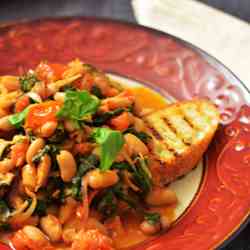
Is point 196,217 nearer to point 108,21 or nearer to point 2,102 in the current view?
point 2,102

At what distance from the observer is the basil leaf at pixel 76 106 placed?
14.1 feet

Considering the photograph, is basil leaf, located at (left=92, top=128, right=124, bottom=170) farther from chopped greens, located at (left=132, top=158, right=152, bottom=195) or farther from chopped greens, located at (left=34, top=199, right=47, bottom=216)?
chopped greens, located at (left=34, top=199, right=47, bottom=216)

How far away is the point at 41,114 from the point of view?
434cm

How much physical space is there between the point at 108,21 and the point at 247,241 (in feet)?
8.31

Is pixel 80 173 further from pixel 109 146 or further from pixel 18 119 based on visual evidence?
pixel 18 119

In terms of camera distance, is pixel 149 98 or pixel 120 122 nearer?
pixel 120 122

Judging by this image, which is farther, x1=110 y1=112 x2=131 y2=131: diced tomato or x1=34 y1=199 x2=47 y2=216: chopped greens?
x1=110 y1=112 x2=131 y2=131: diced tomato

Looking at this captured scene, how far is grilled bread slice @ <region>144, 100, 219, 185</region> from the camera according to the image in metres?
4.60

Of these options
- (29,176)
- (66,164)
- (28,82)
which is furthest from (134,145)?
(28,82)

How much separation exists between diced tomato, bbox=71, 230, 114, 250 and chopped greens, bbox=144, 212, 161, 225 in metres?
0.33

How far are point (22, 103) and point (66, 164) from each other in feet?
2.15

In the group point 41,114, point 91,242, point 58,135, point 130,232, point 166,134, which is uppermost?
point 41,114

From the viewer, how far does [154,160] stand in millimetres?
4570

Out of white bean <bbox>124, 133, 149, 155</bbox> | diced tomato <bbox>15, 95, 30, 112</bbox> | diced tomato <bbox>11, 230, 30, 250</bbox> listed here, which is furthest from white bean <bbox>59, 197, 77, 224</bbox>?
diced tomato <bbox>15, 95, 30, 112</bbox>
